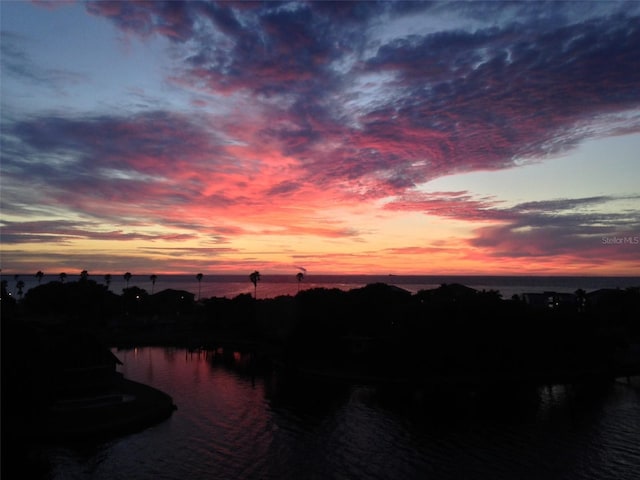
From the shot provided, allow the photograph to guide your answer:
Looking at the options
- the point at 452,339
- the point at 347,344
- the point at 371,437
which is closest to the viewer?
the point at 371,437

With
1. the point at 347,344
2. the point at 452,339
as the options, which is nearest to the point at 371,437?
the point at 452,339

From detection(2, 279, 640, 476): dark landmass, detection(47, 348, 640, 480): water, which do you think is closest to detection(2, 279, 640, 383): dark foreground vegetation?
detection(2, 279, 640, 476): dark landmass

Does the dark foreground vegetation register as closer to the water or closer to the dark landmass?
the dark landmass

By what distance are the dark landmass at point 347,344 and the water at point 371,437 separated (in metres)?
3.91

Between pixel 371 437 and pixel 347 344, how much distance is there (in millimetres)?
32907

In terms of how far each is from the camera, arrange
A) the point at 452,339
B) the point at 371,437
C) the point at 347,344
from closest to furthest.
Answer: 1. the point at 371,437
2. the point at 452,339
3. the point at 347,344

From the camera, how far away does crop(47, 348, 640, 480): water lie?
Result: 30844 mm

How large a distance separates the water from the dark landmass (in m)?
3.91

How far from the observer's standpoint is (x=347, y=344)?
233ft

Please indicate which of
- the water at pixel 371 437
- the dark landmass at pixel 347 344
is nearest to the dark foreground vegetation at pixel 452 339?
the dark landmass at pixel 347 344

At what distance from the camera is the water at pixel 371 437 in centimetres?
3084

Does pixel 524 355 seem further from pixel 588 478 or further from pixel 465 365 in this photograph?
pixel 588 478

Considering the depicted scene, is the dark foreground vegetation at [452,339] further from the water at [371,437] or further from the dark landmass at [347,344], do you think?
the water at [371,437]

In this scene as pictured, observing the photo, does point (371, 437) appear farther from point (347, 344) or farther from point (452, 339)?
point (347, 344)
